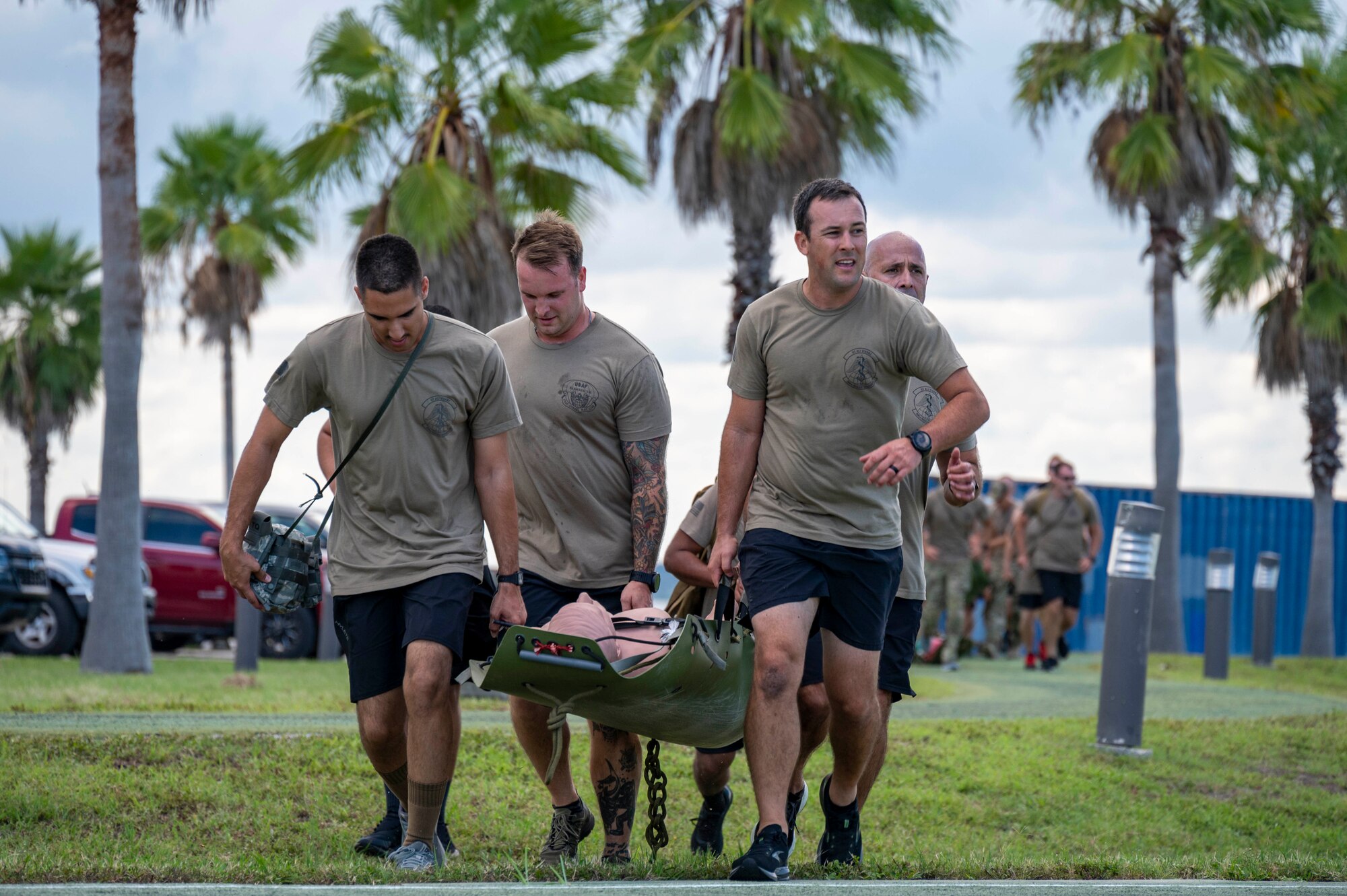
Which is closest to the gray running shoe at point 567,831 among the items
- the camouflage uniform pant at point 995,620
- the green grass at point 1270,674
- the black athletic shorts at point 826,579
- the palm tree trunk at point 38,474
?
the black athletic shorts at point 826,579

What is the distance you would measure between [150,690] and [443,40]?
7.99m

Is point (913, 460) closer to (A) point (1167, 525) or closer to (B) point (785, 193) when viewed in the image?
(B) point (785, 193)

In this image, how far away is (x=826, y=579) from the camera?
5074mm

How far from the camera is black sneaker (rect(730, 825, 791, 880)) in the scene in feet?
15.3

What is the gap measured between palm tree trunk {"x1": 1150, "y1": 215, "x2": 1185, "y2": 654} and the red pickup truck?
11576 mm

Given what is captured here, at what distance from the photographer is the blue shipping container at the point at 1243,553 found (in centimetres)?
2584

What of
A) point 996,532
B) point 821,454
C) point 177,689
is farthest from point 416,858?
point 996,532

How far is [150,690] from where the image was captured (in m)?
11.5

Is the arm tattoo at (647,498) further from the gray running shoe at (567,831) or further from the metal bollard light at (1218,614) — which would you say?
the metal bollard light at (1218,614)

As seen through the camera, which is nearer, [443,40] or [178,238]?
[443,40]

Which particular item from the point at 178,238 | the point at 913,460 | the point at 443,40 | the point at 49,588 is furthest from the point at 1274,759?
the point at 178,238

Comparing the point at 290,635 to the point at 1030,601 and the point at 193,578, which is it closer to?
the point at 193,578

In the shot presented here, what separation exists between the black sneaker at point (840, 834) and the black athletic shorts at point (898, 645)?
1.80 feet

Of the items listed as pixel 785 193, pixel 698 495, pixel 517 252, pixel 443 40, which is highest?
pixel 443 40
